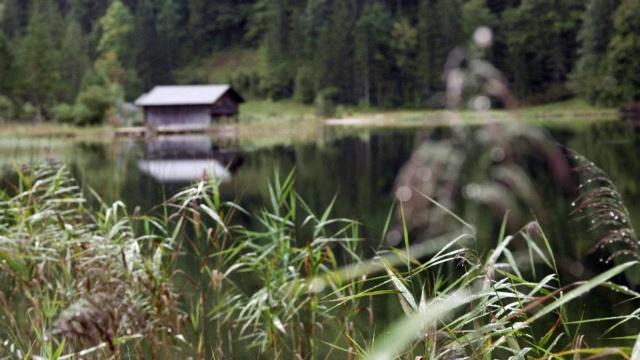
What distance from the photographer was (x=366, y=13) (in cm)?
8650


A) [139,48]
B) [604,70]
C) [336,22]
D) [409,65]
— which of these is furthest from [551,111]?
[139,48]

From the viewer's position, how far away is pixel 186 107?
190 ft

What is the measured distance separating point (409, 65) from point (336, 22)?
8.54m

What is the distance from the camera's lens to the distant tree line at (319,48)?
194ft

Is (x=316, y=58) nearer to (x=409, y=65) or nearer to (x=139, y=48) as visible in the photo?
(x=409, y=65)

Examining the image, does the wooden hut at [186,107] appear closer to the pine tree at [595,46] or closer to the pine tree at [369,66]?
the pine tree at [369,66]

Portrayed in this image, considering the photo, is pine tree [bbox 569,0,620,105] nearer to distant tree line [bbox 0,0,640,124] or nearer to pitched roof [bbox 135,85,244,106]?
distant tree line [bbox 0,0,640,124]

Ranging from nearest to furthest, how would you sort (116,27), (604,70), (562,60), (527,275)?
(527,275) < (604,70) < (562,60) < (116,27)

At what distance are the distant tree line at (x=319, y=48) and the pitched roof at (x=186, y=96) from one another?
3416 mm

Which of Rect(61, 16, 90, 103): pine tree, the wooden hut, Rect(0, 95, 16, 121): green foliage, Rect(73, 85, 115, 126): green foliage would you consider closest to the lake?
Rect(73, 85, 115, 126): green foliage

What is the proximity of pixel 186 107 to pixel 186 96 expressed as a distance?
89 centimetres

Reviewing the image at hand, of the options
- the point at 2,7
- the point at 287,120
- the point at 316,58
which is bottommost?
the point at 287,120

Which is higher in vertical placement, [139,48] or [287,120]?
[139,48]

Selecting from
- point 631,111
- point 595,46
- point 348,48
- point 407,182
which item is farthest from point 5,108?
point 407,182
